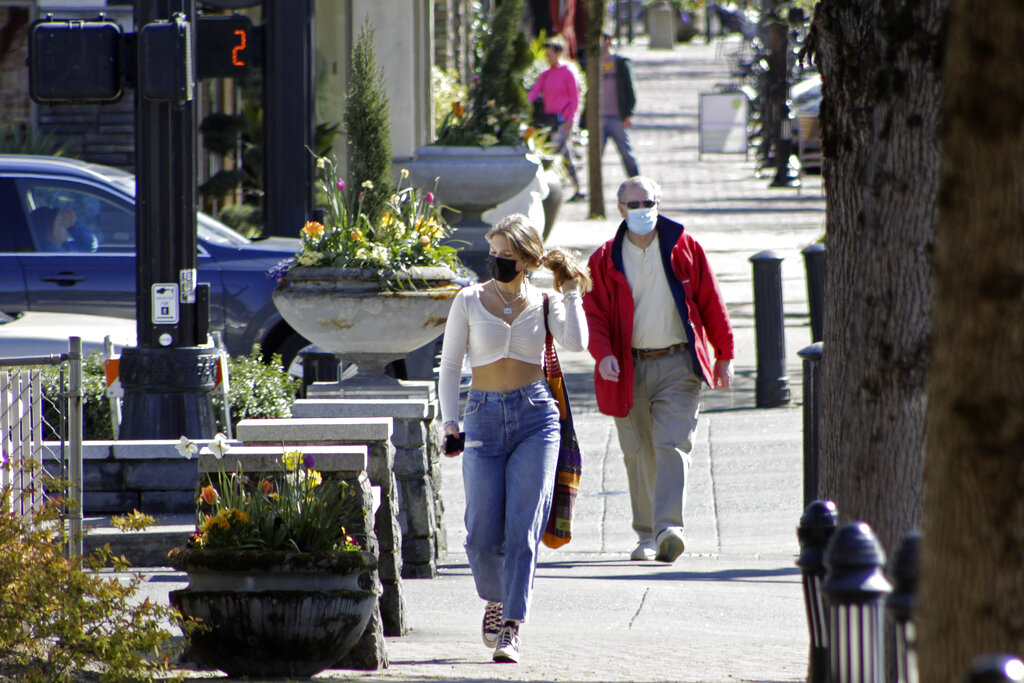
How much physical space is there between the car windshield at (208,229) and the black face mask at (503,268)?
4676 millimetres

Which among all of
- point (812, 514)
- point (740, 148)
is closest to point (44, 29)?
point (812, 514)

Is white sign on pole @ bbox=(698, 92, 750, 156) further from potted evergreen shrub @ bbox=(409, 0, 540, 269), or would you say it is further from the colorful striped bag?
the colorful striped bag

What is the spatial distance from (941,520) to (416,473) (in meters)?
4.99

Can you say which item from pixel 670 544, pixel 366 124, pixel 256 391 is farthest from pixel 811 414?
pixel 256 391

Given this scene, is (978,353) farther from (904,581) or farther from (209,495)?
(209,495)

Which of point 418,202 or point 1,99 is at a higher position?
point 1,99

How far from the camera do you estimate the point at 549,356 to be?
21.3ft

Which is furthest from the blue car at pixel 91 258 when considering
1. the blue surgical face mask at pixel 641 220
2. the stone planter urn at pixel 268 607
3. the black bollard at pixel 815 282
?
the stone planter urn at pixel 268 607

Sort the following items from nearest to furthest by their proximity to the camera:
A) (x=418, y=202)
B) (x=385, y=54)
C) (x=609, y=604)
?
(x=609, y=604), (x=418, y=202), (x=385, y=54)

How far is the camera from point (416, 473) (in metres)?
7.54

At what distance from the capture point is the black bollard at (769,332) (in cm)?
1150

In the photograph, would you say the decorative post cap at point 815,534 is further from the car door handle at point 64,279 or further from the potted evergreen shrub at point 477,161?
the potted evergreen shrub at point 477,161

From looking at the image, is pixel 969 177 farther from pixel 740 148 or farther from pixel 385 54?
pixel 740 148

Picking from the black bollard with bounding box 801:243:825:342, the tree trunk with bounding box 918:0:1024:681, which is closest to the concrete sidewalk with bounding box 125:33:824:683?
the black bollard with bounding box 801:243:825:342
